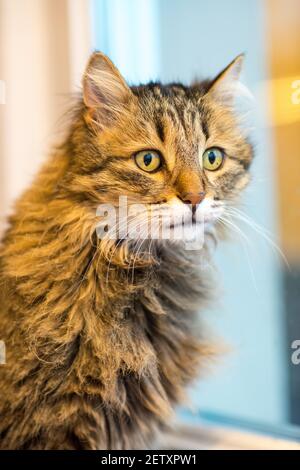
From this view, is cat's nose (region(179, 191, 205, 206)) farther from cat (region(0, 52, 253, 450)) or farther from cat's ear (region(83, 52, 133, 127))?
cat's ear (region(83, 52, 133, 127))

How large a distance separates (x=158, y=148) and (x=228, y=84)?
224 millimetres

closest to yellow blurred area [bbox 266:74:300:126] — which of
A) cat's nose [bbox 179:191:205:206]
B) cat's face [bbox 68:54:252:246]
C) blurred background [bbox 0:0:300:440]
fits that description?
blurred background [bbox 0:0:300:440]

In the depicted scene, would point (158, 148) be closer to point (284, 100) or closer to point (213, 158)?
point (213, 158)

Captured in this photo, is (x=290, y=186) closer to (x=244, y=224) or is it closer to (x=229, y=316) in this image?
(x=244, y=224)

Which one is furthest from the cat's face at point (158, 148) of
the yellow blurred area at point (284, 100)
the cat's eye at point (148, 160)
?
the yellow blurred area at point (284, 100)

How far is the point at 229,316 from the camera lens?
3.93 feet

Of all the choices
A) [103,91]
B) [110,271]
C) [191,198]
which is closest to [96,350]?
[110,271]

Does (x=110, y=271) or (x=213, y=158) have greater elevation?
(x=213, y=158)

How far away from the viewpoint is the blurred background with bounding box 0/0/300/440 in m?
1.09

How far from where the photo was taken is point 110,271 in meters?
0.99

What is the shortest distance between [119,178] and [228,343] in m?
0.48

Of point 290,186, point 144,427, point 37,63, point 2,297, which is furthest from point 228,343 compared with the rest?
point 37,63

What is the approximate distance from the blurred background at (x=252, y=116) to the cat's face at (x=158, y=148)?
0.39ft

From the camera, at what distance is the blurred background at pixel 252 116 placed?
109 centimetres
